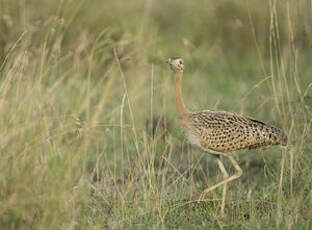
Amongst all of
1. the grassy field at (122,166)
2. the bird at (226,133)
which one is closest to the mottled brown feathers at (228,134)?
the bird at (226,133)

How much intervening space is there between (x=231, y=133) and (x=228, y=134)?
0.02 m

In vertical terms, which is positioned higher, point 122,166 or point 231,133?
point 231,133

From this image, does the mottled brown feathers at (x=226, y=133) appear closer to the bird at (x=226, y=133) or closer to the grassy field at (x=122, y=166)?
the bird at (x=226, y=133)

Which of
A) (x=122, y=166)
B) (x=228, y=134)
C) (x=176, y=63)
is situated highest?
(x=176, y=63)

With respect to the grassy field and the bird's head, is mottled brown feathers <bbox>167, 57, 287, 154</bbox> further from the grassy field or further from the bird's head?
the grassy field

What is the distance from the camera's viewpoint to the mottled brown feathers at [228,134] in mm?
3898

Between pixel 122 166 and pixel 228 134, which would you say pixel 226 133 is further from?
pixel 122 166

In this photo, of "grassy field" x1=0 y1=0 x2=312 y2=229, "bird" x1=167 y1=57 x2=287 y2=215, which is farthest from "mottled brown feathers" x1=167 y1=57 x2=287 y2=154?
"grassy field" x1=0 y1=0 x2=312 y2=229

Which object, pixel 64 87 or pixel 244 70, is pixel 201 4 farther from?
pixel 64 87

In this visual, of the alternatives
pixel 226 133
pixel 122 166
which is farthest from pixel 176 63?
pixel 122 166

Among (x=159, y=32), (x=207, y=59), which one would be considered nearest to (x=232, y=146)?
(x=207, y=59)

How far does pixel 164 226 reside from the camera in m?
3.39

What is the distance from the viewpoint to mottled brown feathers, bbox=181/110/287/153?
390 cm

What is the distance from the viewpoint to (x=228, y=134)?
12.9 feet
